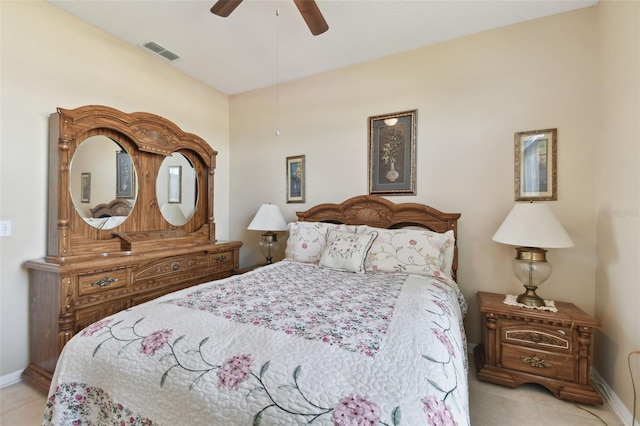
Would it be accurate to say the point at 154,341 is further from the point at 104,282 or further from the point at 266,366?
the point at 104,282

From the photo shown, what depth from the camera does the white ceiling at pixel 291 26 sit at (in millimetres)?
2113

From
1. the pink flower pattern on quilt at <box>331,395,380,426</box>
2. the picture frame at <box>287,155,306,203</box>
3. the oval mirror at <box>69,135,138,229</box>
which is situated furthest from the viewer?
the picture frame at <box>287,155,306,203</box>

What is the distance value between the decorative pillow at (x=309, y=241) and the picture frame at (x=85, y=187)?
→ 1741 millimetres

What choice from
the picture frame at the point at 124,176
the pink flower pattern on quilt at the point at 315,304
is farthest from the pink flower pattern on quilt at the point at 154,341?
the picture frame at the point at 124,176

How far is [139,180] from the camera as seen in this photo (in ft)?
8.75

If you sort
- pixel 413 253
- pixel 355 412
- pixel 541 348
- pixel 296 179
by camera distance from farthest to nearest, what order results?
pixel 296 179, pixel 413 253, pixel 541 348, pixel 355 412

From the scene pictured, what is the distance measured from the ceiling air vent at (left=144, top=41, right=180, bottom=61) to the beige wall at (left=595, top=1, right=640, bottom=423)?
11.6ft

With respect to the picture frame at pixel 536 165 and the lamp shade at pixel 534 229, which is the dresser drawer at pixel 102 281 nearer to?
the lamp shade at pixel 534 229

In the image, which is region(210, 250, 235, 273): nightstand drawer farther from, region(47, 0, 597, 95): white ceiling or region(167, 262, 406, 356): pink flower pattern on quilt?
region(47, 0, 597, 95): white ceiling

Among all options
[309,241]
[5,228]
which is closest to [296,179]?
[309,241]

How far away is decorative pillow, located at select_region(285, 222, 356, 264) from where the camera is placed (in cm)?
260

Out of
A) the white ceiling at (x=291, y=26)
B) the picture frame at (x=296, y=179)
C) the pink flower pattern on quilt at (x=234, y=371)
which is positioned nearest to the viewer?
A: the pink flower pattern on quilt at (x=234, y=371)

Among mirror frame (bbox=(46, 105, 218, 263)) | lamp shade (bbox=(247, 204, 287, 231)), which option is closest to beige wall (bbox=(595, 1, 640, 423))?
lamp shade (bbox=(247, 204, 287, 231))

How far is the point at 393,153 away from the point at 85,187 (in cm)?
273
